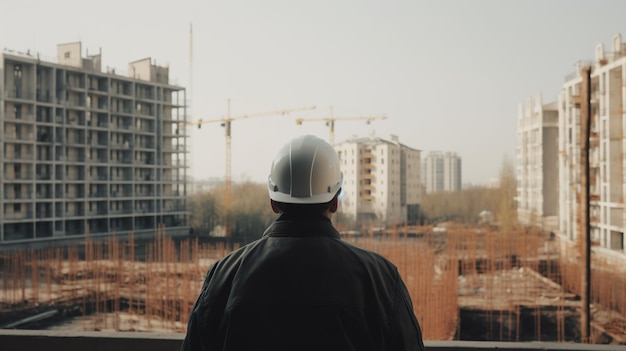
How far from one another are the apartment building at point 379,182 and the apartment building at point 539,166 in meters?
3.04

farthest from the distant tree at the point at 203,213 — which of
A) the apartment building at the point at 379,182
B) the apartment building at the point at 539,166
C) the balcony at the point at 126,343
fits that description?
the balcony at the point at 126,343

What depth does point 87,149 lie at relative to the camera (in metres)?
15.3

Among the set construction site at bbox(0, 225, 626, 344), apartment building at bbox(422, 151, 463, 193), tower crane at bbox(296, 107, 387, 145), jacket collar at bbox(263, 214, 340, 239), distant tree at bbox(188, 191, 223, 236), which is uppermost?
tower crane at bbox(296, 107, 387, 145)

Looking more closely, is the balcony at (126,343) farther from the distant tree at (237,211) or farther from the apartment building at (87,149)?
the distant tree at (237,211)

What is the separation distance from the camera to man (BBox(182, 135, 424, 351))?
47 cm

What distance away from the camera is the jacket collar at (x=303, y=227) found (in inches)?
19.9

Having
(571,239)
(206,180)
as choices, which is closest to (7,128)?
(206,180)

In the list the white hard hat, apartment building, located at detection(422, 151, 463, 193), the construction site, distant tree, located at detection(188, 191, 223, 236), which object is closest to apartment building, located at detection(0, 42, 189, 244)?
distant tree, located at detection(188, 191, 223, 236)

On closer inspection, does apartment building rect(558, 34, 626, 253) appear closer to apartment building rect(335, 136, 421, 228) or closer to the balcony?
apartment building rect(335, 136, 421, 228)

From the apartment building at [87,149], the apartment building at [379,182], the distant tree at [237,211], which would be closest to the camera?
the apartment building at [87,149]

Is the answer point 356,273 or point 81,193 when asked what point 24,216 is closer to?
point 81,193

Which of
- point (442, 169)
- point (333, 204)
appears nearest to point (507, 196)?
point (442, 169)

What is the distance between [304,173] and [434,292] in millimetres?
9704

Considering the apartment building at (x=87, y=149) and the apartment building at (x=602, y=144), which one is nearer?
the apartment building at (x=602, y=144)
